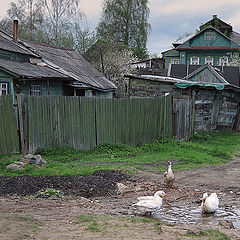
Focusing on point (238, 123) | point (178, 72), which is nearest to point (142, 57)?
point (178, 72)

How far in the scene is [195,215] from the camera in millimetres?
6777

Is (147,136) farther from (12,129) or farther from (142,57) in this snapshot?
(142,57)

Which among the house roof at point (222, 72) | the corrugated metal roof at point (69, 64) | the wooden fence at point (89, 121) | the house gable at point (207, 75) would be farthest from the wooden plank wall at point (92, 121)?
the house roof at point (222, 72)

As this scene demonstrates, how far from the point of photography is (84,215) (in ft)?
19.6

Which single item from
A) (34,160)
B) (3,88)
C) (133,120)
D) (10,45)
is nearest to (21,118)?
(34,160)

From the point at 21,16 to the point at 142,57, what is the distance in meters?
17.2

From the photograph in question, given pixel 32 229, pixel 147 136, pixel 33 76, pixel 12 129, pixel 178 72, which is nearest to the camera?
pixel 32 229

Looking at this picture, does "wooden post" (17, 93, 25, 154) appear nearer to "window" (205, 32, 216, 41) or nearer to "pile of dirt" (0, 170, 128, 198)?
"pile of dirt" (0, 170, 128, 198)

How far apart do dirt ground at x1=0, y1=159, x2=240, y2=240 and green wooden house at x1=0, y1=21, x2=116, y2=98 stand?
7.82 meters

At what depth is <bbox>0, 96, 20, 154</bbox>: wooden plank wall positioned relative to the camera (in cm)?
1055

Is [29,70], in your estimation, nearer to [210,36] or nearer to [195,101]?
[195,101]

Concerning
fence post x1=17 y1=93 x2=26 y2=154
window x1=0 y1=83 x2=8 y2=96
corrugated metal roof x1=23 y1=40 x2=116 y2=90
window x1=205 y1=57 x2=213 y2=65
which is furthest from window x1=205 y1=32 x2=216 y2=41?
fence post x1=17 y1=93 x2=26 y2=154

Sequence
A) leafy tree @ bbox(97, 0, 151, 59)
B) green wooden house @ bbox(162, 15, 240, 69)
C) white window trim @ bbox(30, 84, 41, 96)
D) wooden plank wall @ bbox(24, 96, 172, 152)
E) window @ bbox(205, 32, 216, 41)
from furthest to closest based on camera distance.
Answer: leafy tree @ bbox(97, 0, 151, 59) < window @ bbox(205, 32, 216, 41) < green wooden house @ bbox(162, 15, 240, 69) < white window trim @ bbox(30, 84, 41, 96) < wooden plank wall @ bbox(24, 96, 172, 152)

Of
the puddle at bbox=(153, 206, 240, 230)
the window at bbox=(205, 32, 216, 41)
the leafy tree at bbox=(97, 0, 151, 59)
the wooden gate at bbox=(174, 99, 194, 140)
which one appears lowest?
the puddle at bbox=(153, 206, 240, 230)
